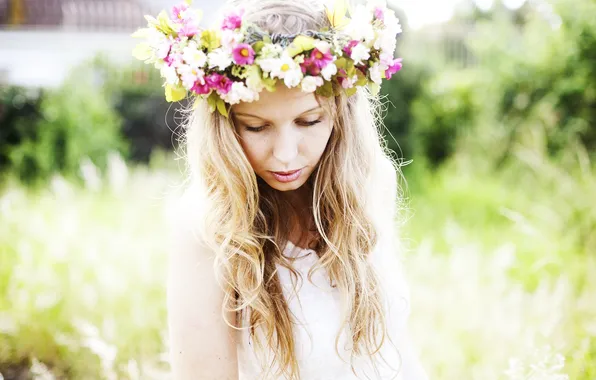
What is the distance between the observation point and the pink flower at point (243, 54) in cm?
162

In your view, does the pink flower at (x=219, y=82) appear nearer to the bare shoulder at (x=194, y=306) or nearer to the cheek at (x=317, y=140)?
the cheek at (x=317, y=140)

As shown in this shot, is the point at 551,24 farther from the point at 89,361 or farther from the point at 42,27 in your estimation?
the point at 42,27

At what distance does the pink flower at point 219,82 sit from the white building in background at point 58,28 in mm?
13334

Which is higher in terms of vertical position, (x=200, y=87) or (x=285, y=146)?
(x=200, y=87)

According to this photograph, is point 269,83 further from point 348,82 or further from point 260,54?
point 348,82

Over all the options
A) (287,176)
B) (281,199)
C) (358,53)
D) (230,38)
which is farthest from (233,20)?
(281,199)

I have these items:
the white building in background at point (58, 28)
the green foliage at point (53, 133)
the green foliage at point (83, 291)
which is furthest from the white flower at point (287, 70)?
the white building in background at point (58, 28)

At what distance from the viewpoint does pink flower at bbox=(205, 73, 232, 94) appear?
1.66 metres

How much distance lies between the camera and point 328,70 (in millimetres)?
1666

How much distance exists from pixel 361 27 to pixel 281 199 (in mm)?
684

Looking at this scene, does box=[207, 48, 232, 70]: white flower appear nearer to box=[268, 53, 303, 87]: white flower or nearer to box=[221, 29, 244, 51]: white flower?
box=[221, 29, 244, 51]: white flower

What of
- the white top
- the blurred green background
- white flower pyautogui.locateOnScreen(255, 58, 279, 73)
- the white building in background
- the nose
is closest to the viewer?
white flower pyautogui.locateOnScreen(255, 58, 279, 73)

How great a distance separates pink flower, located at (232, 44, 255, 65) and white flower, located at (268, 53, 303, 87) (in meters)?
0.07

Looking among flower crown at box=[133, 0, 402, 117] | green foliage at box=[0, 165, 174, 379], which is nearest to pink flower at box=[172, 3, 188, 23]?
flower crown at box=[133, 0, 402, 117]
